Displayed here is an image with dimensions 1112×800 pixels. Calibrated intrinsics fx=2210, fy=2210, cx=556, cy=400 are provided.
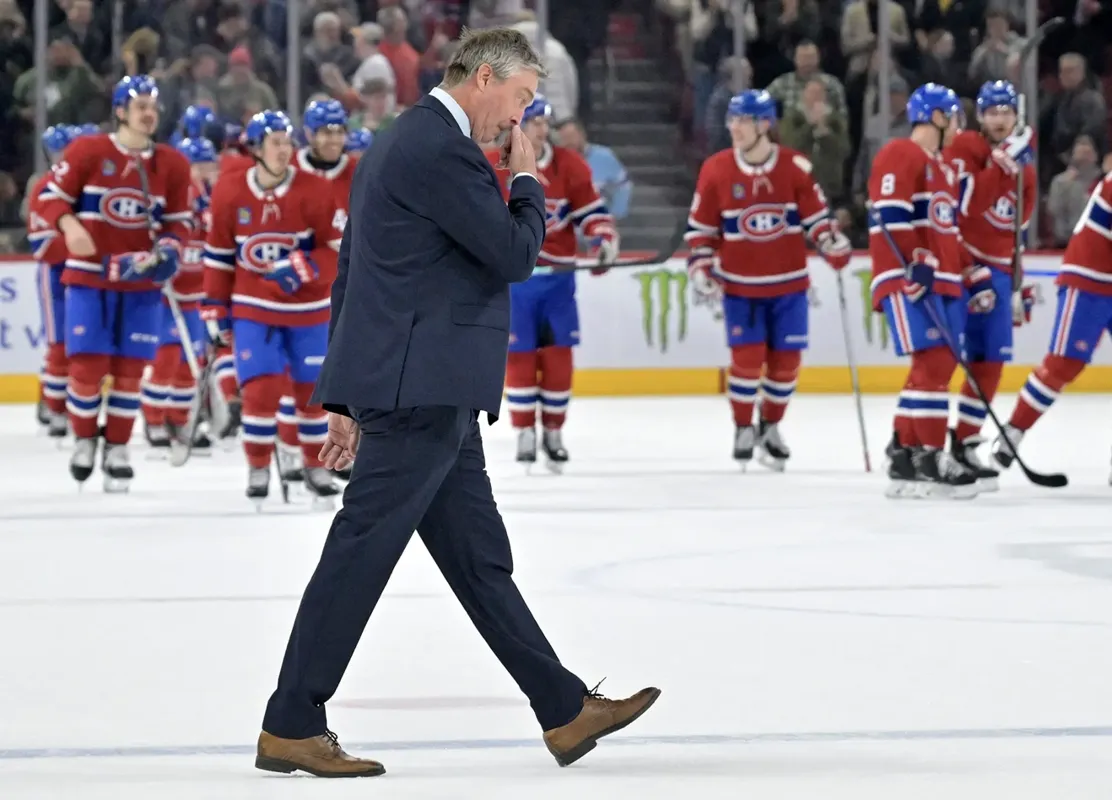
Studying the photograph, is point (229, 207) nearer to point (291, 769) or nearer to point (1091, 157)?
point (291, 769)

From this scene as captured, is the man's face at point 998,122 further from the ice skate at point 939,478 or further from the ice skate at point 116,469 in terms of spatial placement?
the ice skate at point 116,469

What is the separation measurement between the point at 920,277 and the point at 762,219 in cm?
164

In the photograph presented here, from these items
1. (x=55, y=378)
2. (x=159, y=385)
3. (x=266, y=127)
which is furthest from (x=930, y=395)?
(x=55, y=378)

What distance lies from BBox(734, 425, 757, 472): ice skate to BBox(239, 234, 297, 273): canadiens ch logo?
2508 millimetres

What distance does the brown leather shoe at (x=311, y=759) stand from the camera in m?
3.58

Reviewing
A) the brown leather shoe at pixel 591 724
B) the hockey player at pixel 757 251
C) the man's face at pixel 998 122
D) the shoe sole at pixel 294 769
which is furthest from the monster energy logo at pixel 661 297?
the shoe sole at pixel 294 769

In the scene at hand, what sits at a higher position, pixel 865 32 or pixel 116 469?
pixel 865 32

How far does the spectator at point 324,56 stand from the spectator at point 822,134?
→ 9.50 feet

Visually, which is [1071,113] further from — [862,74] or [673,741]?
[673,741]

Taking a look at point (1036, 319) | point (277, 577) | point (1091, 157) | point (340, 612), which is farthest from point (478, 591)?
point (1091, 157)

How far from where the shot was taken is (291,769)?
360 cm

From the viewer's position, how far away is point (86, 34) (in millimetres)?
13914

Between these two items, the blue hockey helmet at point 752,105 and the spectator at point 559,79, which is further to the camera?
the spectator at point 559,79

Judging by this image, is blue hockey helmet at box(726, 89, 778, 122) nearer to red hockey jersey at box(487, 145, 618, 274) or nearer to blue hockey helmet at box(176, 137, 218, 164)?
red hockey jersey at box(487, 145, 618, 274)
